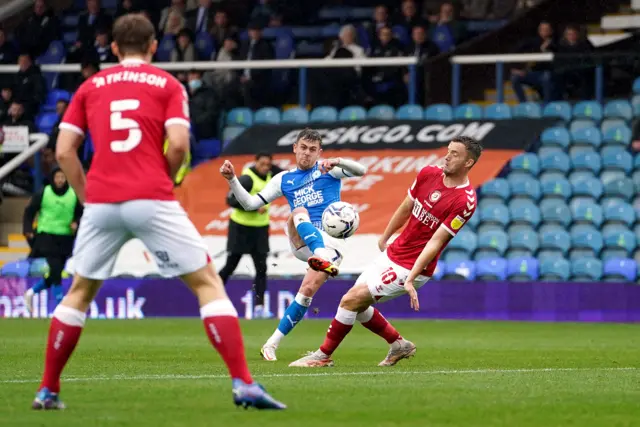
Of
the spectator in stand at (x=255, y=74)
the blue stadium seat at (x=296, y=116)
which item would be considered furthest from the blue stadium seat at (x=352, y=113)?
the spectator in stand at (x=255, y=74)

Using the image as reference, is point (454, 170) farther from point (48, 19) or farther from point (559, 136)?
point (48, 19)

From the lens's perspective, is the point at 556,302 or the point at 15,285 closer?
the point at 556,302

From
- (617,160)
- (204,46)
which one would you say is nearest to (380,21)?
(204,46)

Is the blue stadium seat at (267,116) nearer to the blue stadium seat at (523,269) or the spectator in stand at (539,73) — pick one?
the spectator in stand at (539,73)

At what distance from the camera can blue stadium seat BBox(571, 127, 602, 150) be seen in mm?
21938

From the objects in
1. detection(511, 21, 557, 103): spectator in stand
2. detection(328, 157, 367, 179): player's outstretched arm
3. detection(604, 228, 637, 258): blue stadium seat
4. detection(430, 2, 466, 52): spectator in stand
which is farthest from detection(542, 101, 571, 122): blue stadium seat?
detection(328, 157, 367, 179): player's outstretched arm

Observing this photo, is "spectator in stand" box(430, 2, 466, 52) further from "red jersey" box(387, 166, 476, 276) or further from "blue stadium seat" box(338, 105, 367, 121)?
"red jersey" box(387, 166, 476, 276)

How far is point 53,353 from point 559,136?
51.2ft

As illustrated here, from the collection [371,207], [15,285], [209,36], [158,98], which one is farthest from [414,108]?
[158,98]

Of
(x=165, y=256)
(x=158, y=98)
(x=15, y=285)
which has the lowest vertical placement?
(x=15, y=285)

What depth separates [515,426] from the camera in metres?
6.88

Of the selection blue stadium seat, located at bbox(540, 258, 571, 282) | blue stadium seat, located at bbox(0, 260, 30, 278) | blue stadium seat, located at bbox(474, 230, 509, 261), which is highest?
blue stadium seat, located at bbox(474, 230, 509, 261)

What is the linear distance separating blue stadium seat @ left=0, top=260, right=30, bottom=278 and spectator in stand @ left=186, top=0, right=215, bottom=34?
5.99 m

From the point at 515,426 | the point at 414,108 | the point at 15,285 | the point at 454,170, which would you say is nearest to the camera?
the point at 515,426
